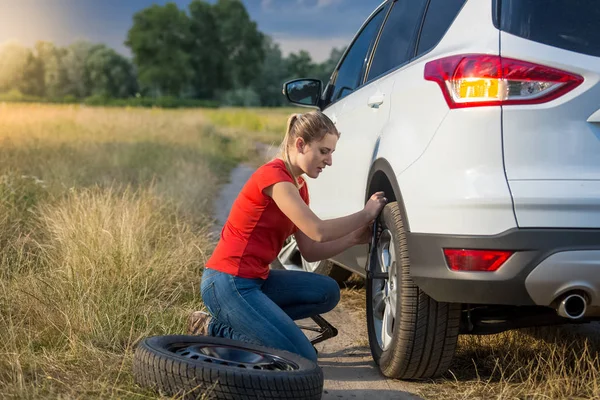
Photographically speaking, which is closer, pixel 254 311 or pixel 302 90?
pixel 254 311

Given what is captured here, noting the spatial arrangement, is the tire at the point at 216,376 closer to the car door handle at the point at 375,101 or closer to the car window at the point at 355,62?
the car door handle at the point at 375,101

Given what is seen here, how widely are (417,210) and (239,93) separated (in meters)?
68.2

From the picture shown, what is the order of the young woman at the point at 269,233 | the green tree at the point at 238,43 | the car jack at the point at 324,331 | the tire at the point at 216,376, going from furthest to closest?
the green tree at the point at 238,43 → the car jack at the point at 324,331 → the young woman at the point at 269,233 → the tire at the point at 216,376

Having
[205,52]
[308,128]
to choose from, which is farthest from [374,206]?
[205,52]

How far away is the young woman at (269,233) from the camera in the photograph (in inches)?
131

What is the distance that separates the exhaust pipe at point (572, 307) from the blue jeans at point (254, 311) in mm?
1124

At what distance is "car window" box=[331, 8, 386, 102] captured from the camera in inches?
183

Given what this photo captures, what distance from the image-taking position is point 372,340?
368 cm

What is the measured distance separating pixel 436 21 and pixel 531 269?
127 centimetres

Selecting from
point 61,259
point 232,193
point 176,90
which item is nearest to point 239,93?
point 176,90

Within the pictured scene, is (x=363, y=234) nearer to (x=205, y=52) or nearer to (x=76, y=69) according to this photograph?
(x=76, y=69)

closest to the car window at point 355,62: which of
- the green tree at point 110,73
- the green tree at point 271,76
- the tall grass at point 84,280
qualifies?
the tall grass at point 84,280

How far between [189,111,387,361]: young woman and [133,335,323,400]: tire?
0.30 m

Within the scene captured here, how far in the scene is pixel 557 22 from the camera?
Result: 2789mm
